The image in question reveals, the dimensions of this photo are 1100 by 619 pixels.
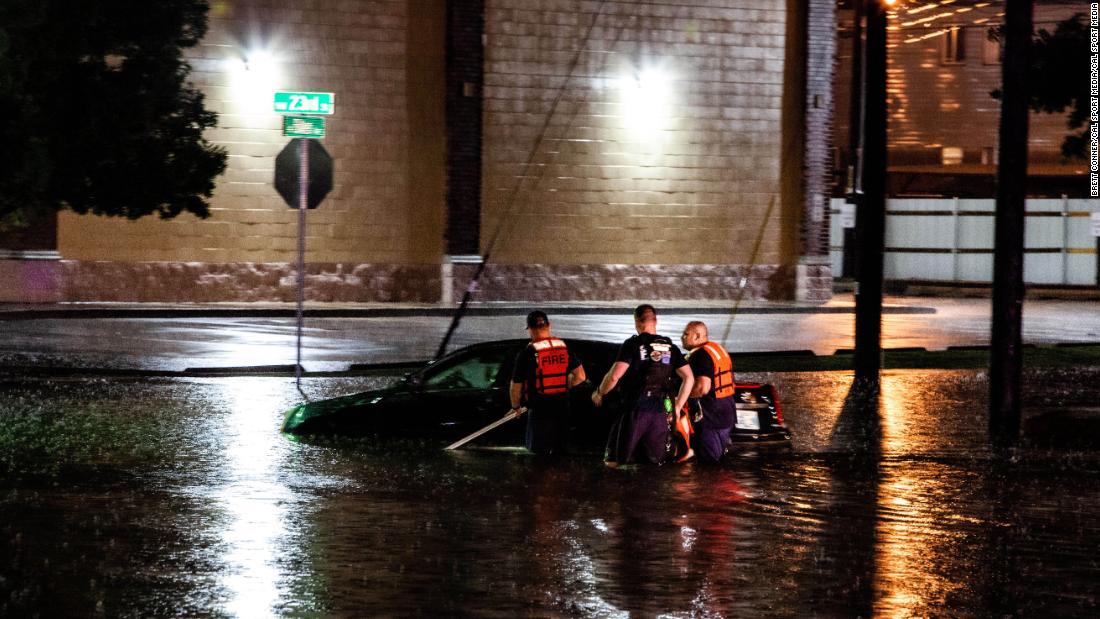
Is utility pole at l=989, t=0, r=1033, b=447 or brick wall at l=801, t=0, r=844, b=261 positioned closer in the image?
utility pole at l=989, t=0, r=1033, b=447

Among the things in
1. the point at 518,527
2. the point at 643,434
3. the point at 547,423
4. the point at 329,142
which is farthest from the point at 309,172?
the point at 518,527

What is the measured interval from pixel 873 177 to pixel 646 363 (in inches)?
335

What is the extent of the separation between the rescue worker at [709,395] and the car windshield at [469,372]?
1794 millimetres

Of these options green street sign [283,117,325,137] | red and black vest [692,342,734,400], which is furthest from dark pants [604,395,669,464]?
green street sign [283,117,325,137]

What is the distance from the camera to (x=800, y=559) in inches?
377

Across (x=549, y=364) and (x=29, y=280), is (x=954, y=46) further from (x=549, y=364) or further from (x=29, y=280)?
(x=549, y=364)

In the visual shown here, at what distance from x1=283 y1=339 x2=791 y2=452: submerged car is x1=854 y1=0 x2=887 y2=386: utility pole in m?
6.77

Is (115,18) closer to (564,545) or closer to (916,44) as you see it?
(564,545)

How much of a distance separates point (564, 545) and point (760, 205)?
30.9 m

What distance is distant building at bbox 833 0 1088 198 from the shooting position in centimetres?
5134

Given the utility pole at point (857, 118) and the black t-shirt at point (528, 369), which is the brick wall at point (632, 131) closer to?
the utility pole at point (857, 118)

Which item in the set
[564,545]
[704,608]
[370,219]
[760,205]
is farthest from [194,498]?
[760,205]

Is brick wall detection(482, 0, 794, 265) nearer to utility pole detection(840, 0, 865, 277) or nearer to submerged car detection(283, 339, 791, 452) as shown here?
utility pole detection(840, 0, 865, 277)

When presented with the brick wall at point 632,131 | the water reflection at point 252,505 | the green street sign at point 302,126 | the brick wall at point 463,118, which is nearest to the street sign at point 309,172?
the brick wall at point 463,118
